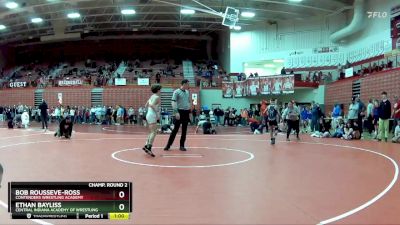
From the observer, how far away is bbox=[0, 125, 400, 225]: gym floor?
169 inches

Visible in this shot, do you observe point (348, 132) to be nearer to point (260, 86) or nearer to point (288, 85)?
point (288, 85)

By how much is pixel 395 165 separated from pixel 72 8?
102 feet

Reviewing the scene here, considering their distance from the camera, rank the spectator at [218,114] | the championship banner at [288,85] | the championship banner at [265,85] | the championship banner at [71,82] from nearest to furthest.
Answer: the championship banner at [288,85] < the championship banner at [265,85] < the spectator at [218,114] < the championship banner at [71,82]

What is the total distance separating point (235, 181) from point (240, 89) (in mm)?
27331

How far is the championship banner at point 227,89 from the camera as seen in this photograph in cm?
3391

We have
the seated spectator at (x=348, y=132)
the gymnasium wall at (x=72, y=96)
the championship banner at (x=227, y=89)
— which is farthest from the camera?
the gymnasium wall at (x=72, y=96)

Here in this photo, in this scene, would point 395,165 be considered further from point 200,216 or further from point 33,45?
point 33,45

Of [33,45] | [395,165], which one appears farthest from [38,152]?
[33,45]

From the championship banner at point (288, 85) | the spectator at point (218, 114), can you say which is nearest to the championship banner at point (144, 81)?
the spectator at point (218, 114)

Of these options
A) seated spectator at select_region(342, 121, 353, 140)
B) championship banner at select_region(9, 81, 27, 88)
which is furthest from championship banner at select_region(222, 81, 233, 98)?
championship banner at select_region(9, 81, 27, 88)

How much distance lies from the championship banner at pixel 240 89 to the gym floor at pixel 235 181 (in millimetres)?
22556

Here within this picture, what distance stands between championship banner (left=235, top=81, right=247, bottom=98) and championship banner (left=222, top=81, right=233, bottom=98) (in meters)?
0.57
